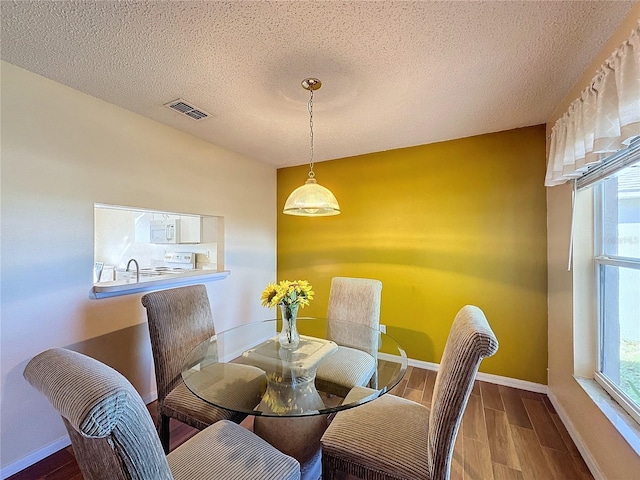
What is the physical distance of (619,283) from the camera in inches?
63.3

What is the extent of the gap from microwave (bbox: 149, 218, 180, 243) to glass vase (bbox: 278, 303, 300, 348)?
236 cm

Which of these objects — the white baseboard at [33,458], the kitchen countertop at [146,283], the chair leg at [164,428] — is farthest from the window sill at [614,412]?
the white baseboard at [33,458]

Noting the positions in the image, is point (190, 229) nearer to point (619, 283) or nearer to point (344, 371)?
point (344, 371)

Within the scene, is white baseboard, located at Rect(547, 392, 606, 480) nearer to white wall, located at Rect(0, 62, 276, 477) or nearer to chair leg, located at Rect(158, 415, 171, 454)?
chair leg, located at Rect(158, 415, 171, 454)

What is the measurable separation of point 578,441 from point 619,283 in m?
1.05

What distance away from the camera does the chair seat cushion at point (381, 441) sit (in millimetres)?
1110

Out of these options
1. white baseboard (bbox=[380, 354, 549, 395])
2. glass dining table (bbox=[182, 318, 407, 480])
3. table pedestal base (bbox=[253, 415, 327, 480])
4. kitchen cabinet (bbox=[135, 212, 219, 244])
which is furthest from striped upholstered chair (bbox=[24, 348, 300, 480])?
white baseboard (bbox=[380, 354, 549, 395])

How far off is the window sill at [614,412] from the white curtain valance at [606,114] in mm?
1337

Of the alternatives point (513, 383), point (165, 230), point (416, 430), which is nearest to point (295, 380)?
point (416, 430)

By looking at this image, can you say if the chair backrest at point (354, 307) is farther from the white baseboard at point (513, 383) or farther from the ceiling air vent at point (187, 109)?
the ceiling air vent at point (187, 109)

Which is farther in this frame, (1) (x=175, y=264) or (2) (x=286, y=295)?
(1) (x=175, y=264)

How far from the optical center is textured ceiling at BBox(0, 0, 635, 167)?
1.23 meters

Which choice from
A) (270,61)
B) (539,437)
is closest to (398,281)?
(539,437)

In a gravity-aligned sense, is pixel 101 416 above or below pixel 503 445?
above
